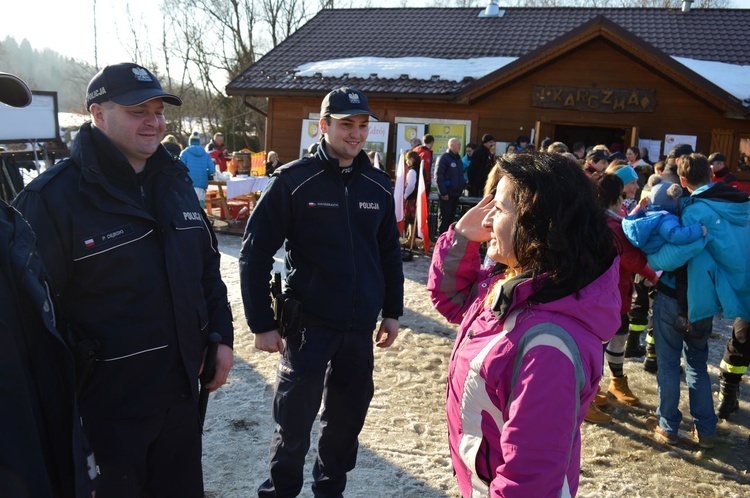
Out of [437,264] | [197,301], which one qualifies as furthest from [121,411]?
Answer: [437,264]

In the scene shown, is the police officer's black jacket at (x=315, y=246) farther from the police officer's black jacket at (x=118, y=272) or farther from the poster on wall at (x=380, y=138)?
the poster on wall at (x=380, y=138)

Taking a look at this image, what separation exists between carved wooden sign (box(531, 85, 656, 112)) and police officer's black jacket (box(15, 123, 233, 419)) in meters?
11.8

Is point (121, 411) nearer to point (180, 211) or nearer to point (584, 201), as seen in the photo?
point (180, 211)

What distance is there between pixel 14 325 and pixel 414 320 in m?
5.32

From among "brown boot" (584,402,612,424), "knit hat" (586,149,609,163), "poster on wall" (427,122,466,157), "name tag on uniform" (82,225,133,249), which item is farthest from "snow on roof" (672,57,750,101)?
"name tag on uniform" (82,225,133,249)

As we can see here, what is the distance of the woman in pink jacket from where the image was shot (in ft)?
4.84

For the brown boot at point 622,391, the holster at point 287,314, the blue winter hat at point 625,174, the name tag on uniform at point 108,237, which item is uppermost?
the blue winter hat at point 625,174

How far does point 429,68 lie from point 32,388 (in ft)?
45.2

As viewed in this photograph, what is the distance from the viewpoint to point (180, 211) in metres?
2.37

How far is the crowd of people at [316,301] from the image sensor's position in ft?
4.91

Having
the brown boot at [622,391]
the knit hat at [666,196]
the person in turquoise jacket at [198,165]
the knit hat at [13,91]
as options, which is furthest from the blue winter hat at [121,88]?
the person in turquoise jacket at [198,165]

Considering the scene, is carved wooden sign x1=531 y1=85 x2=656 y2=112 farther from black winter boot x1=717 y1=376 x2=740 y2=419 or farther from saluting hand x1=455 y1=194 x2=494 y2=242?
saluting hand x1=455 y1=194 x2=494 y2=242

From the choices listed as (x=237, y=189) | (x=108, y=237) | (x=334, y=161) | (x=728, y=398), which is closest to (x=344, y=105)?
(x=334, y=161)

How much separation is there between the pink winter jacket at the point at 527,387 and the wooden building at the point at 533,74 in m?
11.6
